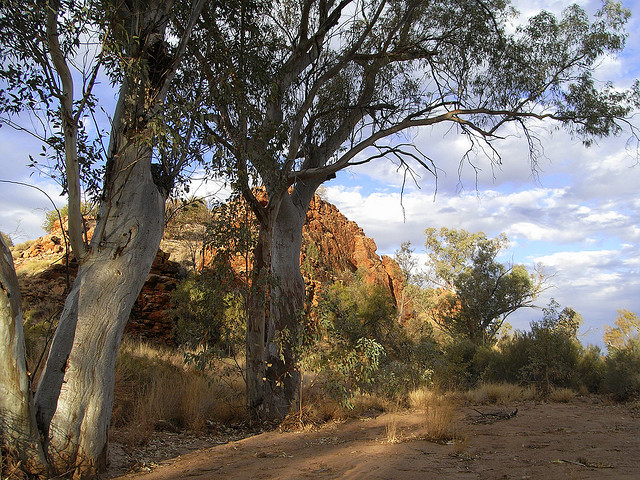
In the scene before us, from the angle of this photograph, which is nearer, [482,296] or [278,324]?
[278,324]

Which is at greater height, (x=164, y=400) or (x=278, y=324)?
A: (x=278, y=324)

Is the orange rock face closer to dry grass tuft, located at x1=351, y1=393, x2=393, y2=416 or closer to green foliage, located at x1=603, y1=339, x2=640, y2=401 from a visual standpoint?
dry grass tuft, located at x1=351, y1=393, x2=393, y2=416

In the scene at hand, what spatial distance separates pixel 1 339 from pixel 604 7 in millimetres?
11673

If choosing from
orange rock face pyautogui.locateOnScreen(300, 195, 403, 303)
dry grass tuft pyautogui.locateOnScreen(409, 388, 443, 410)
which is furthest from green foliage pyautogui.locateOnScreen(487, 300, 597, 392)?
orange rock face pyautogui.locateOnScreen(300, 195, 403, 303)

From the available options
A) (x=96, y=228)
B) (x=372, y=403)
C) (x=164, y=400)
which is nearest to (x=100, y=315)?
(x=96, y=228)

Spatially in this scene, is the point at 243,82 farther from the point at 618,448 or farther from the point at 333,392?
the point at 618,448

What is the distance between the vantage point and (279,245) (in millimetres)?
7922

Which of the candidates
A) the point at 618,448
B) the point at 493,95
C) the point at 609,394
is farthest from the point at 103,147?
the point at 609,394

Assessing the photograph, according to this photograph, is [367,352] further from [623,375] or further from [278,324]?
[623,375]

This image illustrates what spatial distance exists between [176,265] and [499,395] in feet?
34.3

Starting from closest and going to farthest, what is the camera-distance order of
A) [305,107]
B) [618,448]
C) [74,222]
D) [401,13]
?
1. [74,222]
2. [618,448]
3. [305,107]
4. [401,13]

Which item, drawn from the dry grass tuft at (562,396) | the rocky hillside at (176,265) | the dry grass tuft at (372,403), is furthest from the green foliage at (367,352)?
the dry grass tuft at (562,396)

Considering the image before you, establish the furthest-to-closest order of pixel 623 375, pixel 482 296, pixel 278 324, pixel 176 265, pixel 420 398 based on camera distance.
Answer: pixel 482 296 → pixel 176 265 → pixel 623 375 → pixel 420 398 → pixel 278 324

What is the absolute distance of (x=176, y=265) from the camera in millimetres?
15438
